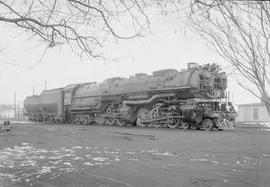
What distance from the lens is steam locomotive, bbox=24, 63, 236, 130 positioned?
2284 centimetres

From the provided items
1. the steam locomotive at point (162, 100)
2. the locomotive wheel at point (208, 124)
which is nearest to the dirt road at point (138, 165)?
the locomotive wheel at point (208, 124)

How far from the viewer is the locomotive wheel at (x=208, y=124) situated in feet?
73.9

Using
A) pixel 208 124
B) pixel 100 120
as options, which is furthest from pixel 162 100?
pixel 100 120

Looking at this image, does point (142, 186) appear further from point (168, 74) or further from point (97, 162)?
point (168, 74)

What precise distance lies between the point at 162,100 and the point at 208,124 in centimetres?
367

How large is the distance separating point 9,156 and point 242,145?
7811 millimetres

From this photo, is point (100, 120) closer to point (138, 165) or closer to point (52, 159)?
point (52, 159)

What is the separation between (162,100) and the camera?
25.0 metres

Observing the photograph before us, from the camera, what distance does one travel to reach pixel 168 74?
25797 mm

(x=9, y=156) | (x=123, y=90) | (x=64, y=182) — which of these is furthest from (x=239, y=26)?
(x=123, y=90)

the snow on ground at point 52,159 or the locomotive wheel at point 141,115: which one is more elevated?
the locomotive wheel at point 141,115

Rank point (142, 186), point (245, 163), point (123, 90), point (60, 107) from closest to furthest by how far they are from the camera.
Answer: point (142, 186)
point (245, 163)
point (123, 90)
point (60, 107)

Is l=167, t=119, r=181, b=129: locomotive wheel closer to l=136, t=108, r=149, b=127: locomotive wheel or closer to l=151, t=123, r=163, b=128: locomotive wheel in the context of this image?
l=151, t=123, r=163, b=128: locomotive wheel

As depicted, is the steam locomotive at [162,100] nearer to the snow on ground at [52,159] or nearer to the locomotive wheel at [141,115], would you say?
the locomotive wheel at [141,115]
